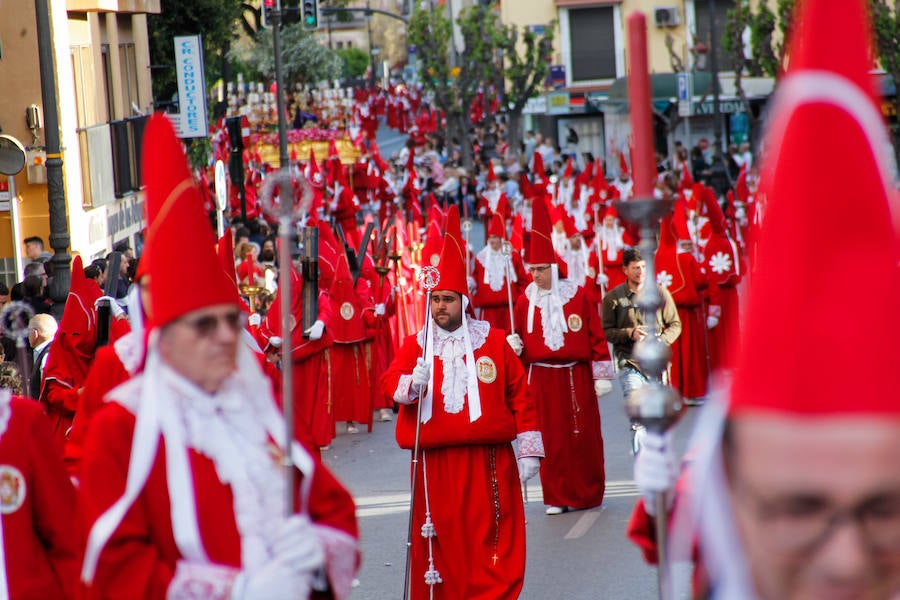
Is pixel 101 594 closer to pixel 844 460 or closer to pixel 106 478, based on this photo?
pixel 106 478

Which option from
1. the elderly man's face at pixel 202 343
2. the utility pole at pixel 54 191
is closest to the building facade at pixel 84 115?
the utility pole at pixel 54 191

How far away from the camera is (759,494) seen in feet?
9.85

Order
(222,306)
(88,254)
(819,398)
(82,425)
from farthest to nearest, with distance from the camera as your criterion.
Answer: (88,254) → (82,425) → (222,306) → (819,398)

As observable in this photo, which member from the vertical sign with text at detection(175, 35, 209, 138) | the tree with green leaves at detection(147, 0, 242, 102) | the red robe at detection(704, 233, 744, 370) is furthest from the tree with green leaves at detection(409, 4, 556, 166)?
the red robe at detection(704, 233, 744, 370)

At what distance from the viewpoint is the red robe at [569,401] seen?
11703mm

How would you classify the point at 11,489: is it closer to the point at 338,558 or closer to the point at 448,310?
the point at 338,558

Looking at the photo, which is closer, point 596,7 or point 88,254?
point 88,254

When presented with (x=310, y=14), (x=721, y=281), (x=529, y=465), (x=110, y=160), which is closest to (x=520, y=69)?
(x=310, y=14)

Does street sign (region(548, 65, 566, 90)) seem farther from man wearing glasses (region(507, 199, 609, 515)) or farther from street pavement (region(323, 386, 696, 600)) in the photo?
man wearing glasses (region(507, 199, 609, 515))

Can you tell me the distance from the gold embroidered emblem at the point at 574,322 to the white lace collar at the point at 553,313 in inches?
1.2

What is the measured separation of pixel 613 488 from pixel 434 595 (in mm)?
4469

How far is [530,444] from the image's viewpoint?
8.63m

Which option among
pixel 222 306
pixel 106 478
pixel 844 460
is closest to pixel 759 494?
pixel 844 460

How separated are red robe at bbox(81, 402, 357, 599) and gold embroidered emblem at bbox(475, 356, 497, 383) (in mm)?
4234
